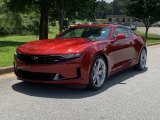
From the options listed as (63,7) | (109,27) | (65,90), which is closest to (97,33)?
(109,27)

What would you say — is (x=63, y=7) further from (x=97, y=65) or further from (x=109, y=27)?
(x=97, y=65)

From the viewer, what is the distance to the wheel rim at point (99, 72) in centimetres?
740

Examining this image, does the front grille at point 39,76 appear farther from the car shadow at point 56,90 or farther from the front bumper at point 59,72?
the car shadow at point 56,90

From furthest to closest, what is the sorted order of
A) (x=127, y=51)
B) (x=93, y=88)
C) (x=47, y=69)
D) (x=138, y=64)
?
(x=138, y=64)
(x=127, y=51)
(x=93, y=88)
(x=47, y=69)

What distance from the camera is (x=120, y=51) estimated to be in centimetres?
858

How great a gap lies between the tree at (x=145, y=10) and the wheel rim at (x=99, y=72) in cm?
2463

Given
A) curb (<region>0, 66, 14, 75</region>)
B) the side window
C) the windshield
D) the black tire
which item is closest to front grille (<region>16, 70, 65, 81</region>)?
the windshield

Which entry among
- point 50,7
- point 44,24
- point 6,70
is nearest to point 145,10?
point 44,24

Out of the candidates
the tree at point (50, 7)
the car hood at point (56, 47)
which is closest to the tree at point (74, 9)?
the tree at point (50, 7)

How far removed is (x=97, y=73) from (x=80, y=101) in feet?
3.73

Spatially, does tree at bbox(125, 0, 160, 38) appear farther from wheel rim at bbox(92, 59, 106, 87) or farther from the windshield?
wheel rim at bbox(92, 59, 106, 87)

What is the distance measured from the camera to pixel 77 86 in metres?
7.81

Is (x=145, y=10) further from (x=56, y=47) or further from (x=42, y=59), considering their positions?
(x=42, y=59)

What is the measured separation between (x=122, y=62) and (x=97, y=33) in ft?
3.18
